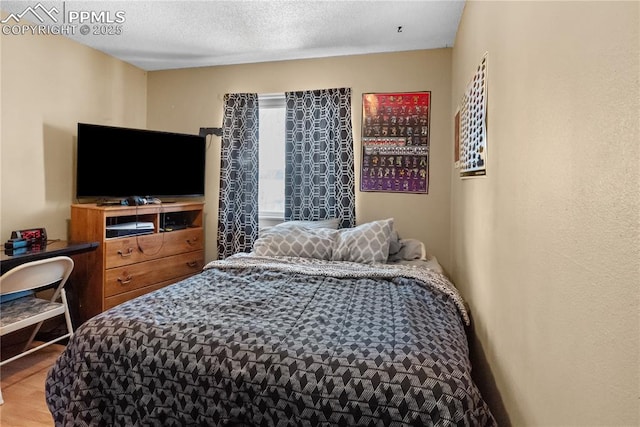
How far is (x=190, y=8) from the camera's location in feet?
8.05

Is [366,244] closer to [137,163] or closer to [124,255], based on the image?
[124,255]

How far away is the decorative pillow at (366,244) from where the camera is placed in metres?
2.54

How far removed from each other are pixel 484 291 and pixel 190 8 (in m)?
2.61

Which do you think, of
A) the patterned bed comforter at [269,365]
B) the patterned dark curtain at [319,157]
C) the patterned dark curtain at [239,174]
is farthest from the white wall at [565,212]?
the patterned dark curtain at [239,174]

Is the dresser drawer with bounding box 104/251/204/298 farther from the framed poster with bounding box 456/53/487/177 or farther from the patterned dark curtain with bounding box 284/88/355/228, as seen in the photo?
the framed poster with bounding box 456/53/487/177

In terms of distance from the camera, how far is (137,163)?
3.15 metres

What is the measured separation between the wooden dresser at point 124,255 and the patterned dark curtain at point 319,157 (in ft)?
3.55

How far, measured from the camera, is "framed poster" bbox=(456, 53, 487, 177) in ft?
5.39

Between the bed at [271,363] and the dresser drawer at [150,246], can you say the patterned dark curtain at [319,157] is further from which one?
the bed at [271,363]

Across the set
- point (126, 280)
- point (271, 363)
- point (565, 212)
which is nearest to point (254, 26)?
point (126, 280)

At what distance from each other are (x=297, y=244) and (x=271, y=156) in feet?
3.98

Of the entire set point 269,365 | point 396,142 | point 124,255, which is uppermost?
point 396,142

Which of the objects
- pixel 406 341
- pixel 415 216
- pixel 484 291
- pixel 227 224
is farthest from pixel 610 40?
pixel 227 224

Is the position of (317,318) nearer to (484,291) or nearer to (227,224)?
(484,291)
